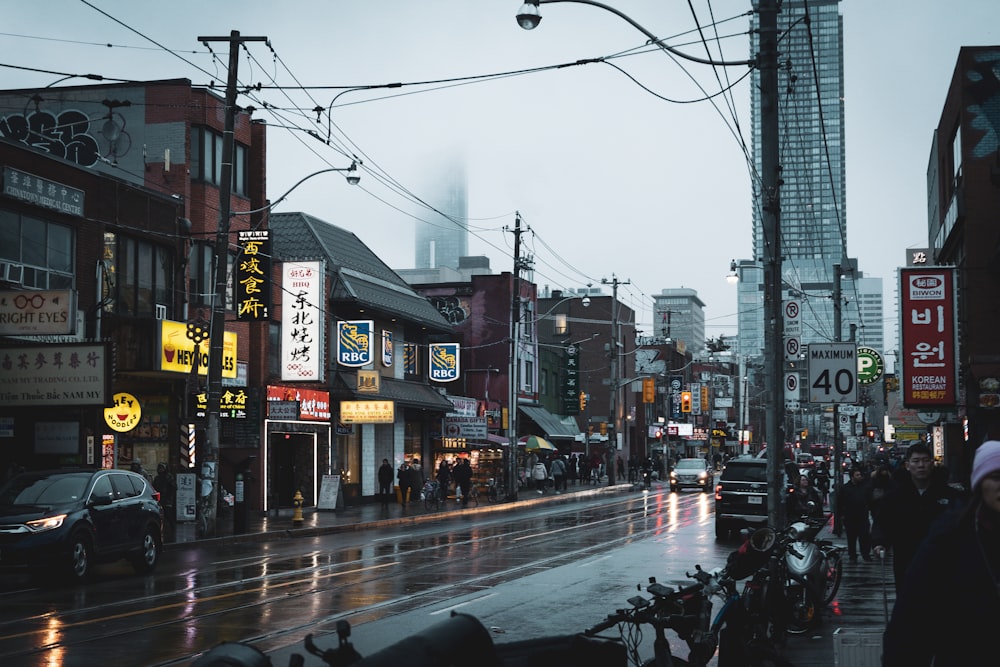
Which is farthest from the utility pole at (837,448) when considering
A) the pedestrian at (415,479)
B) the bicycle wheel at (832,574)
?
the pedestrian at (415,479)

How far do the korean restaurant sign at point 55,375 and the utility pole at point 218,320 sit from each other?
2381mm

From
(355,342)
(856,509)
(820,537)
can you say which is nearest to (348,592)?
(856,509)

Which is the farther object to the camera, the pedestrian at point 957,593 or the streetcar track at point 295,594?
the streetcar track at point 295,594

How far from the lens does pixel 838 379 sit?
19.2 meters

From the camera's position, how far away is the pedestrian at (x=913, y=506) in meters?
9.81

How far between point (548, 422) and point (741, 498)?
42.4 metres

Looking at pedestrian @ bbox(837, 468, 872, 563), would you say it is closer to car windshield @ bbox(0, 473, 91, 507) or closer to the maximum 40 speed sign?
the maximum 40 speed sign

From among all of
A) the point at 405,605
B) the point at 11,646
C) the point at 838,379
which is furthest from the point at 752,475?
the point at 11,646

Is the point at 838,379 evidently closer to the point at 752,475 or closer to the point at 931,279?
the point at 752,475

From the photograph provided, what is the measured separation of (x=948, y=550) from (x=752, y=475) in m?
25.3

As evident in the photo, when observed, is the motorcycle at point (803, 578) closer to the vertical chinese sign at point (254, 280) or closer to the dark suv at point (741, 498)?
the dark suv at point (741, 498)

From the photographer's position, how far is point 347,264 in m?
46.0

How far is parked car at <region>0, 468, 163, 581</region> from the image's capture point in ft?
60.4

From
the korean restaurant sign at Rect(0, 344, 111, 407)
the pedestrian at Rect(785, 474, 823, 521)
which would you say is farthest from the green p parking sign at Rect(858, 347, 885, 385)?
the korean restaurant sign at Rect(0, 344, 111, 407)
